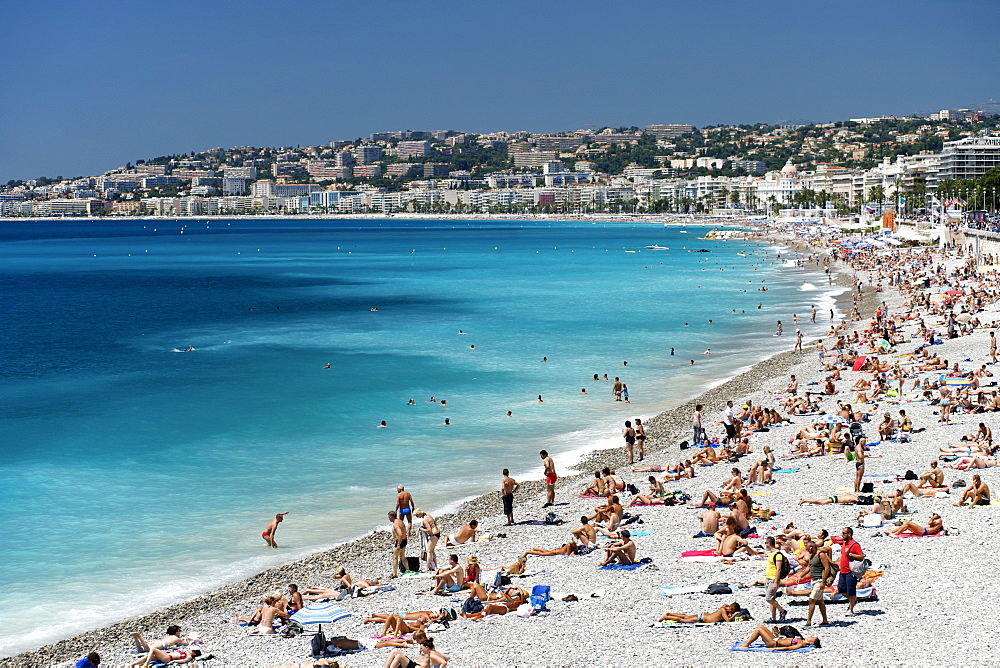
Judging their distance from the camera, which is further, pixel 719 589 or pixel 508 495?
pixel 508 495

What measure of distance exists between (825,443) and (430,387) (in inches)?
460

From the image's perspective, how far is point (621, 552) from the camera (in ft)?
38.9

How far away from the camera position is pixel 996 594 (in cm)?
966

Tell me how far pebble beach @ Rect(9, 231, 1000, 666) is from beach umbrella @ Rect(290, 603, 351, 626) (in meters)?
0.11

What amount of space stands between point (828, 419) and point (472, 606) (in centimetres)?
1062

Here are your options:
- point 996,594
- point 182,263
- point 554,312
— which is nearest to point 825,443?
point 996,594

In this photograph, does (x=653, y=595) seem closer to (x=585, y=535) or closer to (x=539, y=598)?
(x=539, y=598)

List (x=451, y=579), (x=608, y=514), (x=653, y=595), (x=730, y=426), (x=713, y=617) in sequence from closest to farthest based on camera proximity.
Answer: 1. (x=713, y=617)
2. (x=653, y=595)
3. (x=451, y=579)
4. (x=608, y=514)
5. (x=730, y=426)

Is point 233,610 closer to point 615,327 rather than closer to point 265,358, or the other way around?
point 265,358

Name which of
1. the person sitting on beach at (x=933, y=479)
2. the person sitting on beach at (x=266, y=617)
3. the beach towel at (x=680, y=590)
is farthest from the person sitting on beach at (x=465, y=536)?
the person sitting on beach at (x=933, y=479)

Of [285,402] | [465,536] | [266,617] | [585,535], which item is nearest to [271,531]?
[465,536]

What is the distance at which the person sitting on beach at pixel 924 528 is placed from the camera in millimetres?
11734

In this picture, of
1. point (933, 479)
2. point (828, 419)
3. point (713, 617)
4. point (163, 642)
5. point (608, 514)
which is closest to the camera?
point (713, 617)

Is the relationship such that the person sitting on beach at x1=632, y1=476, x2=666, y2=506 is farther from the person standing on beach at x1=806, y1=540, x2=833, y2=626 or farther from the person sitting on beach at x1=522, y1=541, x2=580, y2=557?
the person standing on beach at x1=806, y1=540, x2=833, y2=626
